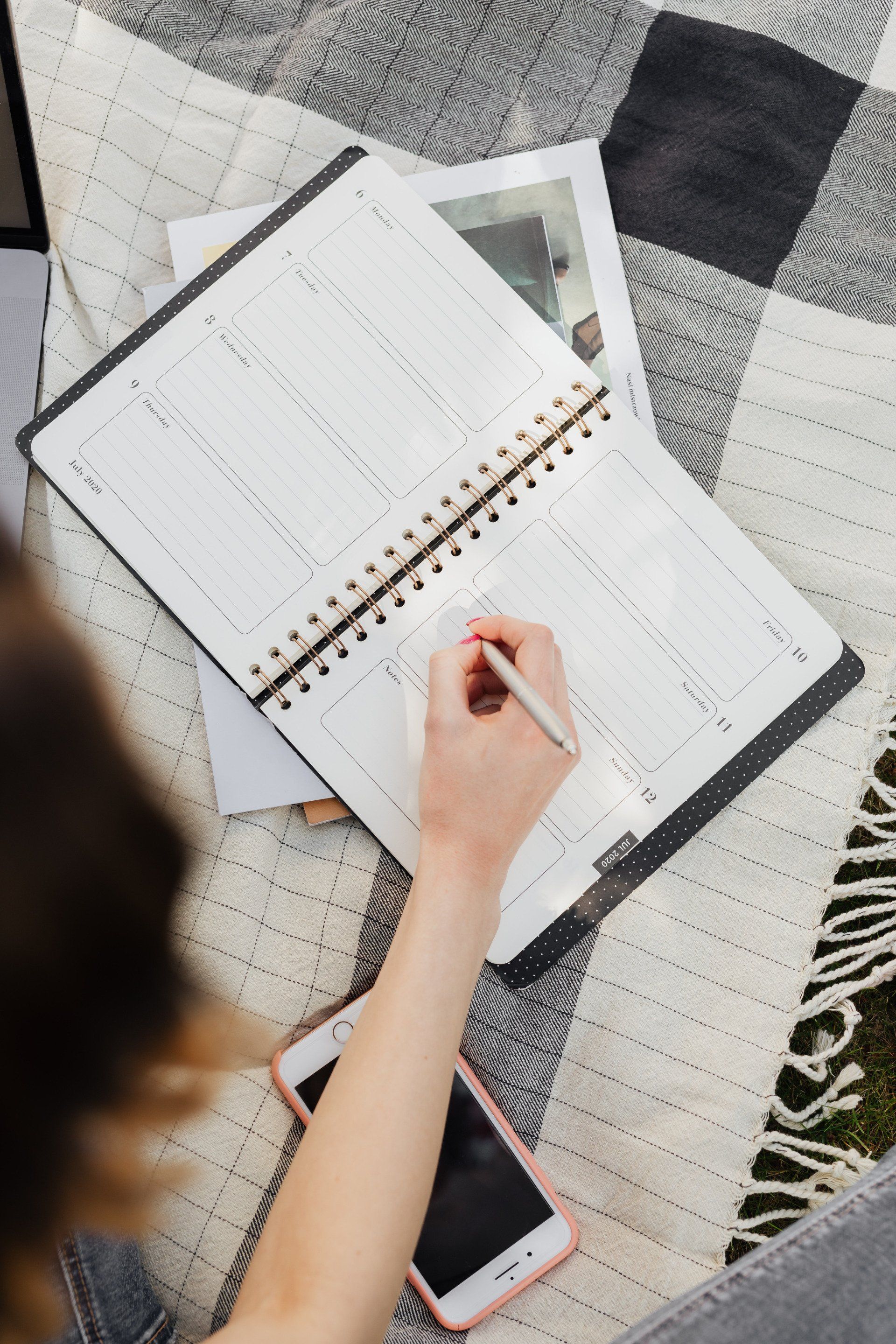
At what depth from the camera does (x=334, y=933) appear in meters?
0.70

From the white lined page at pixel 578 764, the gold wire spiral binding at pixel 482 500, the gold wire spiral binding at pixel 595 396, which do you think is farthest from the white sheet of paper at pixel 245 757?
the gold wire spiral binding at pixel 595 396

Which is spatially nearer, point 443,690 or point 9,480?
point 443,690

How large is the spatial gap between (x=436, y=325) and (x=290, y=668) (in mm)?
283

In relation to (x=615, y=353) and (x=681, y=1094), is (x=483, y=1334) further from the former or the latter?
(x=615, y=353)

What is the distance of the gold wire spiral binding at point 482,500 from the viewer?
67 cm

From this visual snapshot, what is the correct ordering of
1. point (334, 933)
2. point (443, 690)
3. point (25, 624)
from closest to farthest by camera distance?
point (25, 624)
point (443, 690)
point (334, 933)

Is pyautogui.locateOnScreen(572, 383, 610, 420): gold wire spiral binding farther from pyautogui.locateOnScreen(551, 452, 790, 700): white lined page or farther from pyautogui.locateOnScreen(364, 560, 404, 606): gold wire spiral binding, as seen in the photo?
pyautogui.locateOnScreen(364, 560, 404, 606): gold wire spiral binding

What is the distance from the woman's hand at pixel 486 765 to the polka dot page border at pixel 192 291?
1.13ft

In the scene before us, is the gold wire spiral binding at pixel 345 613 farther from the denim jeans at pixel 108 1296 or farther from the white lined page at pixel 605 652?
the denim jeans at pixel 108 1296

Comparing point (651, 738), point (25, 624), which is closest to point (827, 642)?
point (651, 738)

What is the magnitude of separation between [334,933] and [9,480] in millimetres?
432

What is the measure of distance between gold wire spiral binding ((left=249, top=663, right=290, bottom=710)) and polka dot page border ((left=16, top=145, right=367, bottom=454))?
0.24 metres

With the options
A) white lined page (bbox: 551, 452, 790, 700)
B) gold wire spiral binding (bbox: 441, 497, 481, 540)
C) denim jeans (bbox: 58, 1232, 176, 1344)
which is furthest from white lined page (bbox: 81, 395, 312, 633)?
denim jeans (bbox: 58, 1232, 176, 1344)

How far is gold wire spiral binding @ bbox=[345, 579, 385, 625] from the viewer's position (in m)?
0.67
